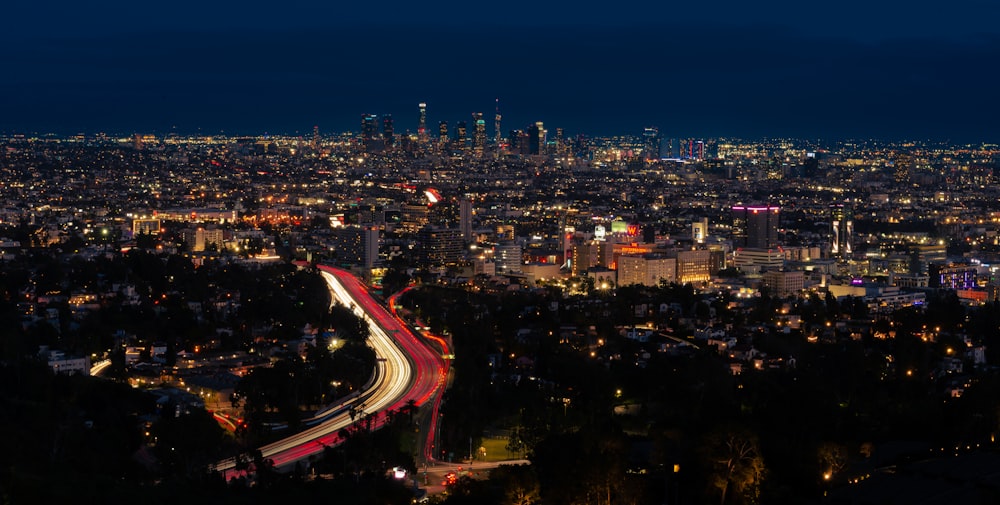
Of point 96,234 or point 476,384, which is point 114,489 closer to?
point 476,384

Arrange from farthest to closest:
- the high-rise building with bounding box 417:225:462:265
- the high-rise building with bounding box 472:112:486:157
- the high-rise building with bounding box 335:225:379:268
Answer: the high-rise building with bounding box 472:112:486:157
the high-rise building with bounding box 417:225:462:265
the high-rise building with bounding box 335:225:379:268

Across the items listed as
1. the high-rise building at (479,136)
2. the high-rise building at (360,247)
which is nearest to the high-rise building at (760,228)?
the high-rise building at (360,247)

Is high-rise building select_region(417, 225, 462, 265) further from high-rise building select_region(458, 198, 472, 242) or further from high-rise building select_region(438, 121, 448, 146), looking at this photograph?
high-rise building select_region(438, 121, 448, 146)

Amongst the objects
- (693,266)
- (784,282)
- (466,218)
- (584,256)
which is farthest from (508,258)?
(466,218)

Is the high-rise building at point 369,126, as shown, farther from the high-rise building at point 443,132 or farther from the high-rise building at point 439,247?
the high-rise building at point 439,247

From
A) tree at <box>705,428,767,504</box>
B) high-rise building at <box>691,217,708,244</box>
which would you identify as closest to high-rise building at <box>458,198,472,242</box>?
high-rise building at <box>691,217,708,244</box>
